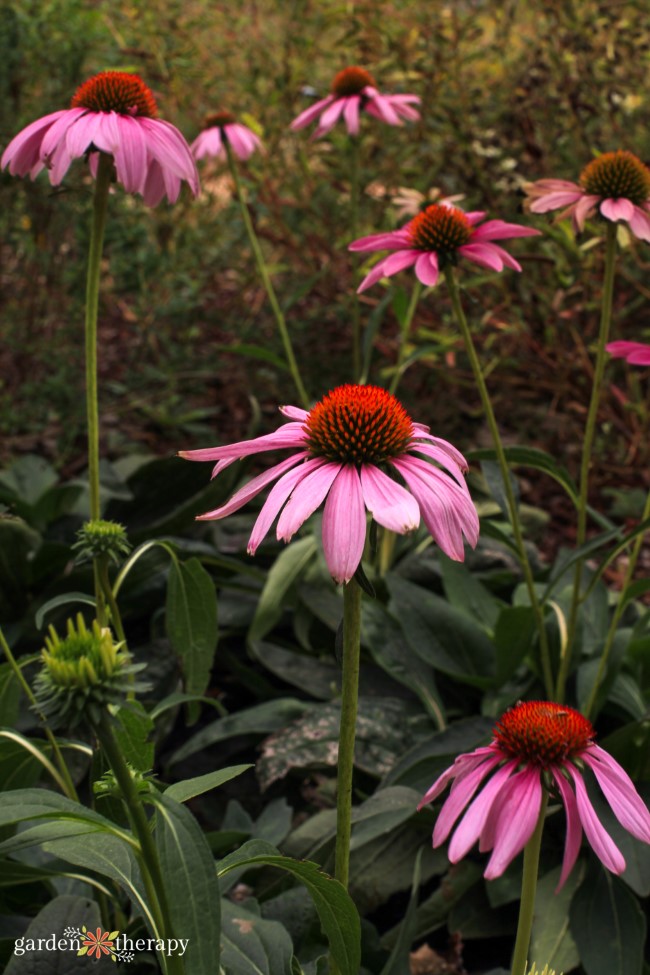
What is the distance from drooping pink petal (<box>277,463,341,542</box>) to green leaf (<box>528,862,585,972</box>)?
40.3 inches

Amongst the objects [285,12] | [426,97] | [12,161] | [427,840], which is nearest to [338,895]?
[427,840]

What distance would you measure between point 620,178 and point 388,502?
96 cm

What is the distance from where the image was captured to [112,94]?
1458mm

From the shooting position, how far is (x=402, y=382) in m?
3.61

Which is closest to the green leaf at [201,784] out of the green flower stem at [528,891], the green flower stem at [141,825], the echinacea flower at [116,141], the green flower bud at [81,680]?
the green flower stem at [141,825]

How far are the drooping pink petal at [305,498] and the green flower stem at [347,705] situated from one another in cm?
8

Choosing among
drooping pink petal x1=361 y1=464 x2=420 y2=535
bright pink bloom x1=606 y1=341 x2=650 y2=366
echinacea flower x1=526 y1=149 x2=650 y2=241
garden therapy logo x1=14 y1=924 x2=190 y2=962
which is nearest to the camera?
drooping pink petal x1=361 y1=464 x2=420 y2=535

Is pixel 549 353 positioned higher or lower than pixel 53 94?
lower

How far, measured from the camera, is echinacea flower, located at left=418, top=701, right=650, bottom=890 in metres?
0.96

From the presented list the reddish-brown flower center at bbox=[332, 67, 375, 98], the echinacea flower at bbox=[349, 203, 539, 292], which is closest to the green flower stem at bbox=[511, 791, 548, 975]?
the echinacea flower at bbox=[349, 203, 539, 292]

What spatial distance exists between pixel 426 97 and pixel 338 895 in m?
2.87

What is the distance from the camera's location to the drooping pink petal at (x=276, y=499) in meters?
0.95

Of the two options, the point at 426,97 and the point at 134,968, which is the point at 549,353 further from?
the point at 134,968

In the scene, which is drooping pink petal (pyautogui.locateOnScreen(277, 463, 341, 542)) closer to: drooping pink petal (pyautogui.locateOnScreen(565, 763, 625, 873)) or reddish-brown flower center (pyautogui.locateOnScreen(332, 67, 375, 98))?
drooping pink petal (pyautogui.locateOnScreen(565, 763, 625, 873))
